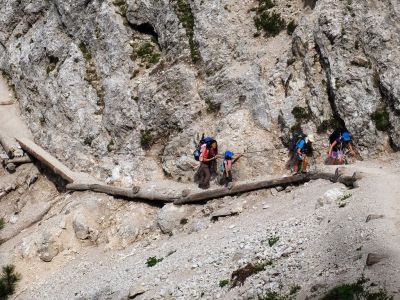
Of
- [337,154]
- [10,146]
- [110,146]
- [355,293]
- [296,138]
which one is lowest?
[355,293]

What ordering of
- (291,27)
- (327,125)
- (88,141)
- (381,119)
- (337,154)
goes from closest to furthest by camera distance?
1. (381,119)
2. (337,154)
3. (327,125)
4. (291,27)
5. (88,141)

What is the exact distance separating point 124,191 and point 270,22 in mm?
13702

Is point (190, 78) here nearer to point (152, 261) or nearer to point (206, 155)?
point (206, 155)

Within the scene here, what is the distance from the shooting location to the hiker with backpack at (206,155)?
26.7m

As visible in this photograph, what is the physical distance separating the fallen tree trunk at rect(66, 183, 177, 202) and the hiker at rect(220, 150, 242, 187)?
298 cm

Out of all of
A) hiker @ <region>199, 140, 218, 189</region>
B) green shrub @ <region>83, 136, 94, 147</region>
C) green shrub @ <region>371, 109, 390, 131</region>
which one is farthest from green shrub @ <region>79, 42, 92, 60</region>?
green shrub @ <region>371, 109, 390, 131</region>

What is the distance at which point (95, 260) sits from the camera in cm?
2670

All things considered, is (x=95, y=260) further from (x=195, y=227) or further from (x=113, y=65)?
(x=113, y=65)

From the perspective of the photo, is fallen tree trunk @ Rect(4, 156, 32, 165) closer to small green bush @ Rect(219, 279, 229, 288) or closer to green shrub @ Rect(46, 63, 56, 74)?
green shrub @ Rect(46, 63, 56, 74)

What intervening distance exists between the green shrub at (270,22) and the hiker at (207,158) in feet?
28.8

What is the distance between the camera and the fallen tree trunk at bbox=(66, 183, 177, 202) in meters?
28.3

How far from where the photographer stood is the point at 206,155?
26.8m

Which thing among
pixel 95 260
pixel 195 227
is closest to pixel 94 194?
pixel 95 260

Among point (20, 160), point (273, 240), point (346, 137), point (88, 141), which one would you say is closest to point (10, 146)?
point (20, 160)
